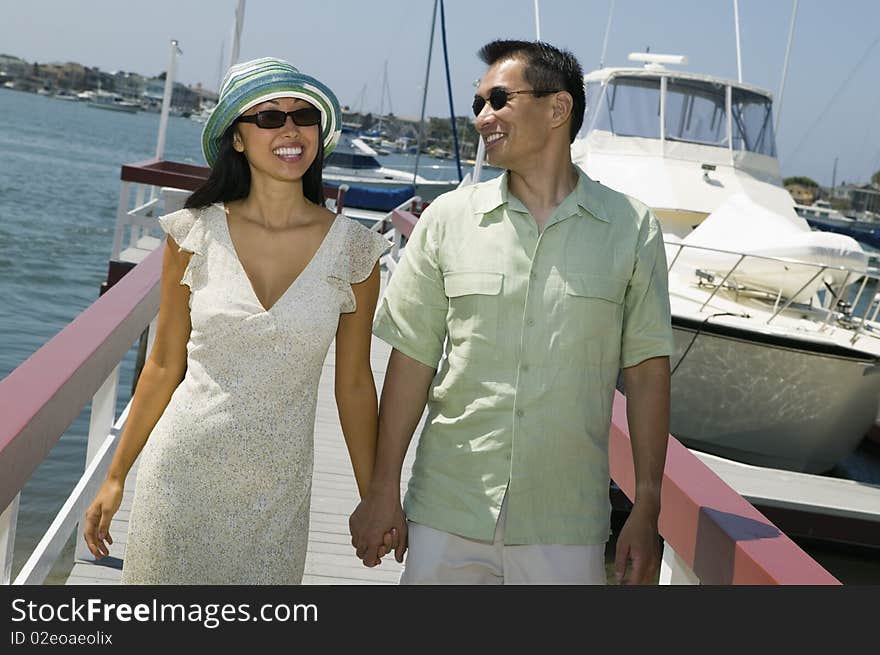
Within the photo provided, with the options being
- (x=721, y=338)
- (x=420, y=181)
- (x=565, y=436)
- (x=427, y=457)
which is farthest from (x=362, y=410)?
(x=420, y=181)

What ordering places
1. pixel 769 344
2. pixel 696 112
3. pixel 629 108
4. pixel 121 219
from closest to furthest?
pixel 769 344 < pixel 121 219 < pixel 629 108 < pixel 696 112

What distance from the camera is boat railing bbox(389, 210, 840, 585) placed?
2146 millimetres

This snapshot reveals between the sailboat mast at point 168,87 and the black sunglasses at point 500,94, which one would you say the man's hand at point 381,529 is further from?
the sailboat mast at point 168,87

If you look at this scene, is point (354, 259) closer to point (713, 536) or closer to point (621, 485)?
point (621, 485)

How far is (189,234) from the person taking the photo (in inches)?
109

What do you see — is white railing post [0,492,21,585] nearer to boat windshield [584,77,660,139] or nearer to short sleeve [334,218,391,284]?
short sleeve [334,218,391,284]

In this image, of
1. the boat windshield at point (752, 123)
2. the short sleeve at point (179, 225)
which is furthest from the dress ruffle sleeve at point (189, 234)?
the boat windshield at point (752, 123)

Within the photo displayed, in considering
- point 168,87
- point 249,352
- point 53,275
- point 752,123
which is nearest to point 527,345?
point 249,352

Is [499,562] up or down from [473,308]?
down

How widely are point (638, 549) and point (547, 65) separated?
3.79 ft

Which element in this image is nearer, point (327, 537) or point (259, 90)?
point (259, 90)

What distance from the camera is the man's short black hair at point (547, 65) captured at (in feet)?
9.09

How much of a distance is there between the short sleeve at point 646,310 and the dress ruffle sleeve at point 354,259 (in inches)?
24.0

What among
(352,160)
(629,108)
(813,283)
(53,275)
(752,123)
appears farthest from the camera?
(352,160)
